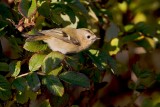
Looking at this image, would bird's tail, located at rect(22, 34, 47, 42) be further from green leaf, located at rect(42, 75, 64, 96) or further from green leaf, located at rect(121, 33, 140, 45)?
green leaf, located at rect(121, 33, 140, 45)

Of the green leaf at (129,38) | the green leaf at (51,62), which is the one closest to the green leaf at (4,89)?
the green leaf at (51,62)

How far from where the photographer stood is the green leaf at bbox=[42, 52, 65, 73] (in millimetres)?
1096

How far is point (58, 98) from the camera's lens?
3.89 ft

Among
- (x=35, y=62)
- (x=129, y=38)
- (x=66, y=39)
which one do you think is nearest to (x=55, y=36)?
(x=66, y=39)

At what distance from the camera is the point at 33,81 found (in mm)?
1069

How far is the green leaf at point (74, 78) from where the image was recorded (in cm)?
110

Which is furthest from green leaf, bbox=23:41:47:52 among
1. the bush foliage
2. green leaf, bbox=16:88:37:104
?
green leaf, bbox=16:88:37:104

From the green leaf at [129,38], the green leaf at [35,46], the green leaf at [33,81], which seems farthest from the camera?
the green leaf at [129,38]

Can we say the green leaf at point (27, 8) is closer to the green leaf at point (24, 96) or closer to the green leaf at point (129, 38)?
the green leaf at point (24, 96)

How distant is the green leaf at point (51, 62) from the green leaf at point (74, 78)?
1.3 inches

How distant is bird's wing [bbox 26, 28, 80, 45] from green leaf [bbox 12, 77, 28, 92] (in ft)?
0.41

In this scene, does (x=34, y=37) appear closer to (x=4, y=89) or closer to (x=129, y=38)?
(x=4, y=89)

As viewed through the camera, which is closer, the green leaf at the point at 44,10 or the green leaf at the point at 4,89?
the green leaf at the point at 4,89

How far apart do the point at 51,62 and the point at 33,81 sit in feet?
0.23
